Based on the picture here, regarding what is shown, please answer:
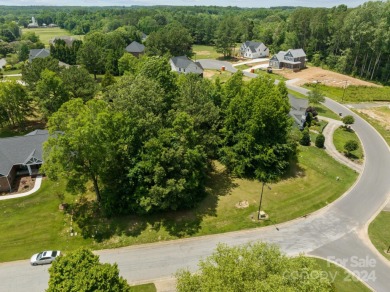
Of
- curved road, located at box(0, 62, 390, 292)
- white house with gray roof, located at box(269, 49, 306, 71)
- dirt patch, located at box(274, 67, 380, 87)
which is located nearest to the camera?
curved road, located at box(0, 62, 390, 292)

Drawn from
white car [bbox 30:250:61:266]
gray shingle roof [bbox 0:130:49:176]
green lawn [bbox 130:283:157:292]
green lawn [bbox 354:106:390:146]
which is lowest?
green lawn [bbox 130:283:157:292]

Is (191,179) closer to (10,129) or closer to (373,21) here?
(10,129)

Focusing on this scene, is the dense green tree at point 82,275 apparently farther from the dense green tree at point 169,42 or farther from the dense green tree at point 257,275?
the dense green tree at point 169,42

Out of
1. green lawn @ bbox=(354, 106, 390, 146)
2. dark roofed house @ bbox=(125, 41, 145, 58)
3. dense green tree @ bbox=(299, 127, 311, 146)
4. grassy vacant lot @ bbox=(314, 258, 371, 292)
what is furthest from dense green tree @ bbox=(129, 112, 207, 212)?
dark roofed house @ bbox=(125, 41, 145, 58)

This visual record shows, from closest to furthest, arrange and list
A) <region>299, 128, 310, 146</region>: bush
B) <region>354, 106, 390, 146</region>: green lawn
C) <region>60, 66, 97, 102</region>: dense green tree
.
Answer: <region>299, 128, 310, 146</region>: bush
<region>60, 66, 97, 102</region>: dense green tree
<region>354, 106, 390, 146</region>: green lawn

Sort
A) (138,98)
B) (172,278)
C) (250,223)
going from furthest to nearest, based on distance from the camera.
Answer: (138,98), (250,223), (172,278)

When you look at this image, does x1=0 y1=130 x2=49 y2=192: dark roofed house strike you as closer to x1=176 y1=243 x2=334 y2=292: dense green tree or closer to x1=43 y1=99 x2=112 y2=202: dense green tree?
x1=43 y1=99 x2=112 y2=202: dense green tree

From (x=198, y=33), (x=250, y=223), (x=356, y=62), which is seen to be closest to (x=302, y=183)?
(x=250, y=223)

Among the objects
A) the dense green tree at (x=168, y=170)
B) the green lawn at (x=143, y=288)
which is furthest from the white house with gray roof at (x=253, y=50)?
the green lawn at (x=143, y=288)
